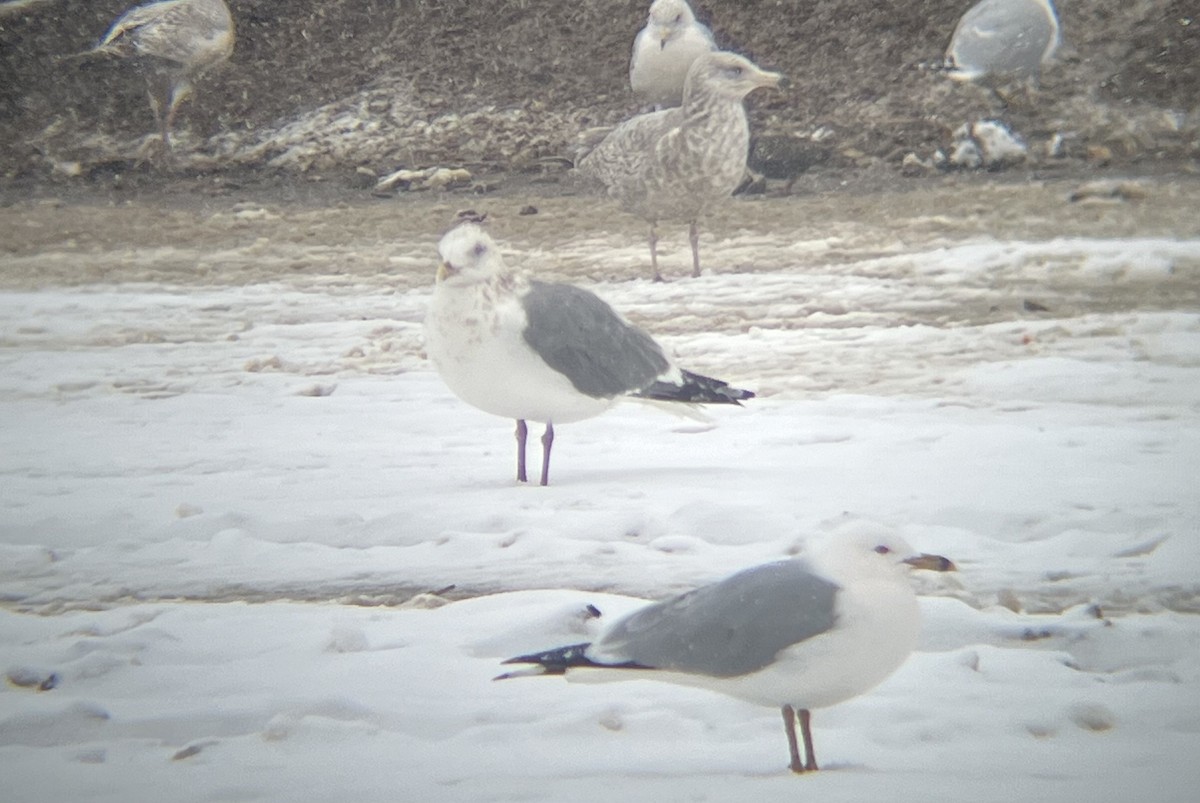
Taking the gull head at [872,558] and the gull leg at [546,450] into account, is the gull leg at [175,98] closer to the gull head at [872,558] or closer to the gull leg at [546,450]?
the gull leg at [546,450]

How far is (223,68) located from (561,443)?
2.75 ft

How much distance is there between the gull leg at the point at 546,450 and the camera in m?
1.76

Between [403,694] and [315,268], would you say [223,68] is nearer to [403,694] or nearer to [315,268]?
[315,268]

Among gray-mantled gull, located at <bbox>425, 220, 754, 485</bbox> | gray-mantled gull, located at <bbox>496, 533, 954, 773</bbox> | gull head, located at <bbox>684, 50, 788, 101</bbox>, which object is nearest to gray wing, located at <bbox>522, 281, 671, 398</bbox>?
gray-mantled gull, located at <bbox>425, 220, 754, 485</bbox>

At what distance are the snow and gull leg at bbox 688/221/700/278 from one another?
0.83 feet

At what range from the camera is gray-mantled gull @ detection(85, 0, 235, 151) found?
2.18m

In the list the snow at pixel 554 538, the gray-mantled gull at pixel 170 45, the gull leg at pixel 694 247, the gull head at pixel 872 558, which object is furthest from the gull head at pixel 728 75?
the gull head at pixel 872 558

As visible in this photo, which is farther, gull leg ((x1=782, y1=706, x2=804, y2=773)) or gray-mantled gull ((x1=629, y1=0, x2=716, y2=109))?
gray-mantled gull ((x1=629, y1=0, x2=716, y2=109))

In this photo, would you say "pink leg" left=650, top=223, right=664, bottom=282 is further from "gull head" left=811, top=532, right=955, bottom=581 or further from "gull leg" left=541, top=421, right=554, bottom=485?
"gull head" left=811, top=532, right=955, bottom=581

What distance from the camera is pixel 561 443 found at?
6.32 ft

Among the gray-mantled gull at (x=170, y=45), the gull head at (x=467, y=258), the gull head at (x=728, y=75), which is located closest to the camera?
the gull head at (x=467, y=258)

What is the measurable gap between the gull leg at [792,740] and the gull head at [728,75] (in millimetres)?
1643

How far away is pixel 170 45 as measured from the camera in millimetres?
2162

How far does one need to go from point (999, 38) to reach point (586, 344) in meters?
0.93
